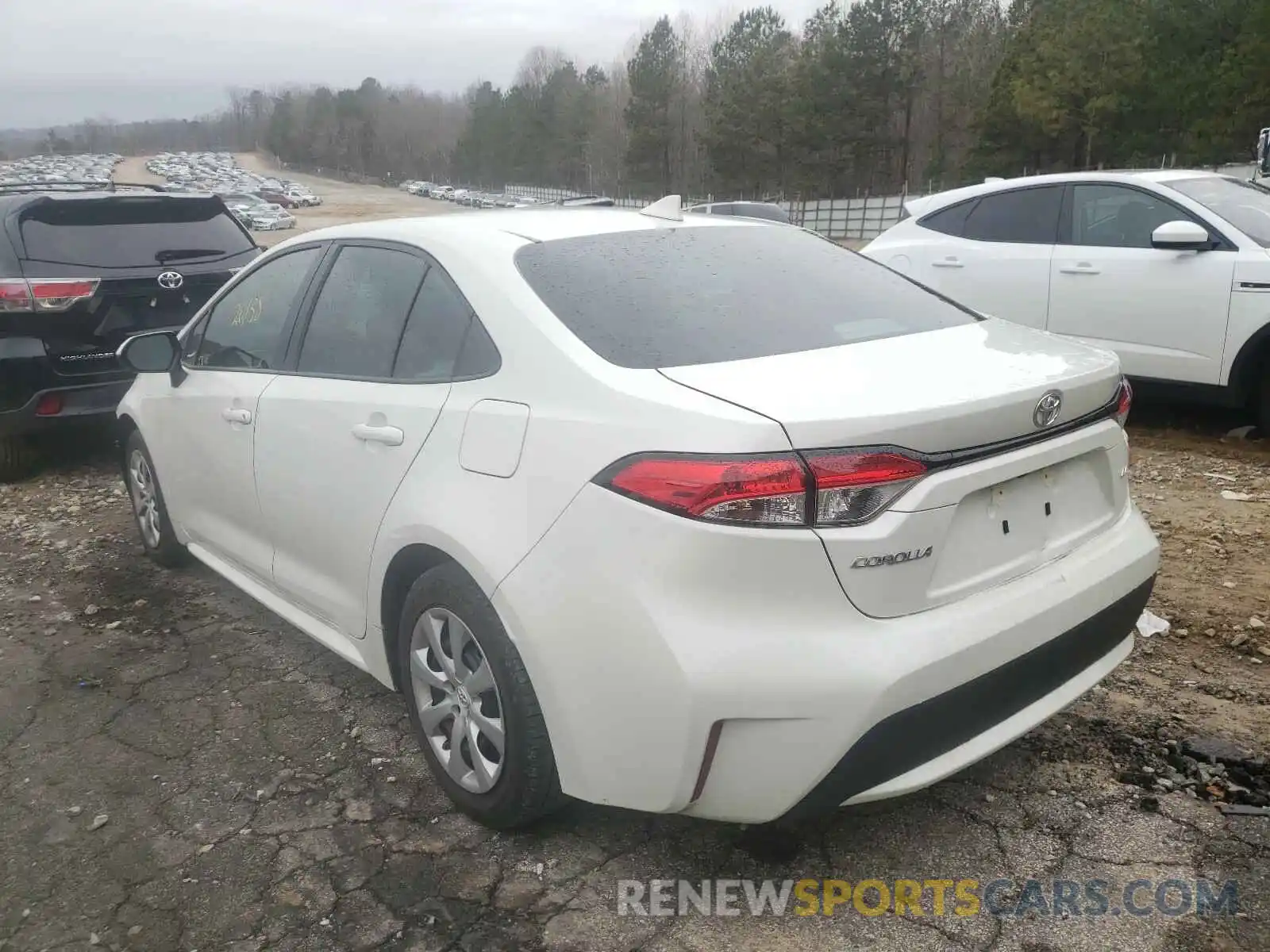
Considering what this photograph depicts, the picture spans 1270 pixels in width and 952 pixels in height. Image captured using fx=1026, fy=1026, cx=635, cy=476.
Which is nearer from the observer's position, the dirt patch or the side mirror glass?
the side mirror glass

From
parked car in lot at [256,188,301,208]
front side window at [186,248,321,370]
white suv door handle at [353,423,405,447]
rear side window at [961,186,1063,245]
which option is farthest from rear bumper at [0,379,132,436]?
parked car in lot at [256,188,301,208]

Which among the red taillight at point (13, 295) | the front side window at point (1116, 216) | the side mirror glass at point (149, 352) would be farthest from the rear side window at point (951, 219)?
the red taillight at point (13, 295)

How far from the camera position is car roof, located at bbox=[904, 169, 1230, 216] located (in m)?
6.06

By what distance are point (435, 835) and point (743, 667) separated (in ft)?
3.75

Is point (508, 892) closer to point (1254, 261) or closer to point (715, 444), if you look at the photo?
point (715, 444)

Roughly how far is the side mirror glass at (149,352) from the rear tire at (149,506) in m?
0.59

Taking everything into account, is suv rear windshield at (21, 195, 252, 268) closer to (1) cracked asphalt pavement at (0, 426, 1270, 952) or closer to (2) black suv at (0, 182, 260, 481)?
(2) black suv at (0, 182, 260, 481)

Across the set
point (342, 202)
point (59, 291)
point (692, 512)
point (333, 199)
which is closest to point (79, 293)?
point (59, 291)

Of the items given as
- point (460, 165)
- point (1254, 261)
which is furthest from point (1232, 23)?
point (460, 165)

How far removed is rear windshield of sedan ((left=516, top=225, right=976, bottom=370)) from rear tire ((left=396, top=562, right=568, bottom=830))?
72 cm

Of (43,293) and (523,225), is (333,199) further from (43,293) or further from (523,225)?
(523,225)

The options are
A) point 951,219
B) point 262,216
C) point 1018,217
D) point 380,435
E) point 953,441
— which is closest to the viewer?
point 953,441

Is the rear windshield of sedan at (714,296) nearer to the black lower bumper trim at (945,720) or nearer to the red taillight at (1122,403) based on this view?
the red taillight at (1122,403)

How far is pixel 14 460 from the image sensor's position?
6504 millimetres
